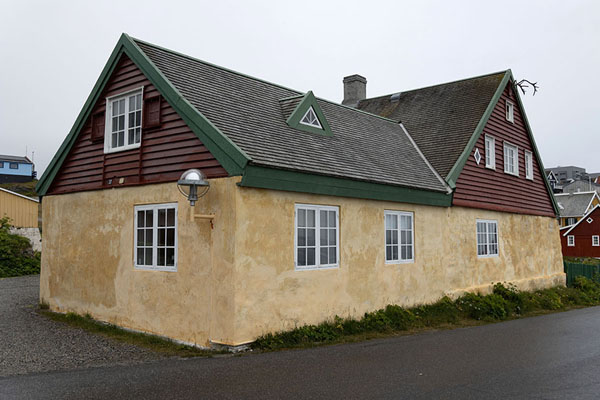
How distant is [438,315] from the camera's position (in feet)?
43.3

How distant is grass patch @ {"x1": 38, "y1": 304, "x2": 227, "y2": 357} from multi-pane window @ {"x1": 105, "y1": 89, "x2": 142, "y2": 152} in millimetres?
4044

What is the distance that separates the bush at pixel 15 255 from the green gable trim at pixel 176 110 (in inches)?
449

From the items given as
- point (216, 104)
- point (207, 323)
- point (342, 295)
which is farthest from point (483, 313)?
point (216, 104)

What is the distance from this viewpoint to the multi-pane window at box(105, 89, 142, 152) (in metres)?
11.5

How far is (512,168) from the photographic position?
19.4 metres

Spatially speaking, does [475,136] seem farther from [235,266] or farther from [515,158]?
[235,266]

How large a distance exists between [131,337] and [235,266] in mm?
3154

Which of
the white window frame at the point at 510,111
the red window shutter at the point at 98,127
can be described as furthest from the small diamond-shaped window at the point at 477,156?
the red window shutter at the point at 98,127

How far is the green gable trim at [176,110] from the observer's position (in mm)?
9258

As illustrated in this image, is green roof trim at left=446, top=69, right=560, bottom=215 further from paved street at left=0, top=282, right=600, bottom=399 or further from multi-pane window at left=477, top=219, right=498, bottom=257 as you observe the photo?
paved street at left=0, top=282, right=600, bottom=399

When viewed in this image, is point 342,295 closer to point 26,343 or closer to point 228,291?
point 228,291

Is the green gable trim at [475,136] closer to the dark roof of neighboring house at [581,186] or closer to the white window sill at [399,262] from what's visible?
the white window sill at [399,262]

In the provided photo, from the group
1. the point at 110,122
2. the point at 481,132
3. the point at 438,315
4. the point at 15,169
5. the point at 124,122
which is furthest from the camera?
the point at 15,169

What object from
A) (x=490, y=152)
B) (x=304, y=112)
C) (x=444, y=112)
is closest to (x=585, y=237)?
(x=490, y=152)
